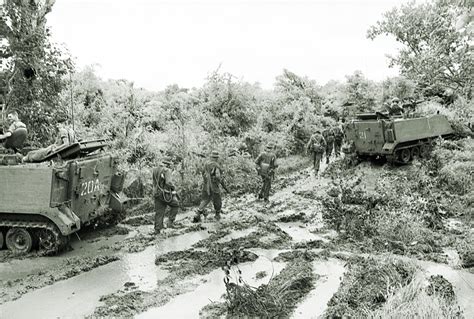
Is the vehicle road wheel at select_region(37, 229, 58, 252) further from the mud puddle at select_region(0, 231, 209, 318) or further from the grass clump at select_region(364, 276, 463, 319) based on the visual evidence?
the grass clump at select_region(364, 276, 463, 319)

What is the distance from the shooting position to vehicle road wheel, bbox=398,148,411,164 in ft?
52.3

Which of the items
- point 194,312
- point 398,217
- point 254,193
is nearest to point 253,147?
point 254,193

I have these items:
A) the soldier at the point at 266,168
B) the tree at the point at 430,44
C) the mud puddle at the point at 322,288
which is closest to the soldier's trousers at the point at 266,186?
the soldier at the point at 266,168

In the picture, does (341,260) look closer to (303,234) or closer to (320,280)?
(320,280)

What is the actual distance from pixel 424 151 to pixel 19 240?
40.4 feet

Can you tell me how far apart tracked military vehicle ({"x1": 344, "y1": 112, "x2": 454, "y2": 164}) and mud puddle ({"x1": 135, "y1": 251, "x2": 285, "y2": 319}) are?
8.04m

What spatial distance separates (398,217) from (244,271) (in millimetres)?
3501

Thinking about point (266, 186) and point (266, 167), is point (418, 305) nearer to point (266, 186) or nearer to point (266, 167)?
point (266, 167)

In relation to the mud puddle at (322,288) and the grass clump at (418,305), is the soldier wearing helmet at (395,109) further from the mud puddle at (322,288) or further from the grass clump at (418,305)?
the grass clump at (418,305)

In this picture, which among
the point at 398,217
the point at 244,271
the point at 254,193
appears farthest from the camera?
the point at 254,193

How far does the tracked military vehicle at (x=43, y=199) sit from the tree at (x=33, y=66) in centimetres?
354

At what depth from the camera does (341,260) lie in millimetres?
8328

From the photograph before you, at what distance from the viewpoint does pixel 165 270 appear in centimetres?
822

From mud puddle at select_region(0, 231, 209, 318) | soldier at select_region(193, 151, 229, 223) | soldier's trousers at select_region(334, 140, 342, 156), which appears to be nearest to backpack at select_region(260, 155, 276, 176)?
soldier at select_region(193, 151, 229, 223)
